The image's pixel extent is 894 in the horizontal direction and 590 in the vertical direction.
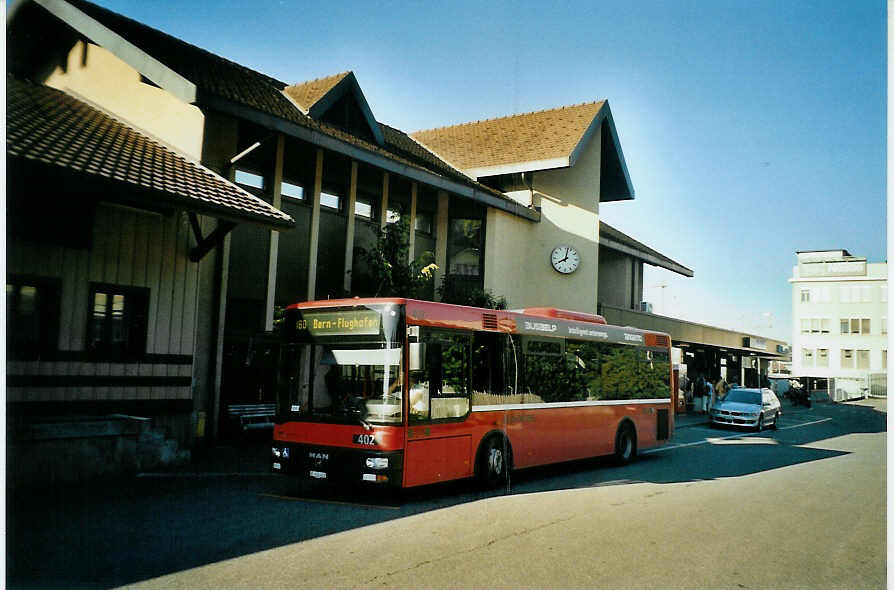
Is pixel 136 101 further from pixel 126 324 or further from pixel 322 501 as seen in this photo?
pixel 322 501

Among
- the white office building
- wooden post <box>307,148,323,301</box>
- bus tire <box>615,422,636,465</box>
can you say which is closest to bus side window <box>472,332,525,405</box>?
bus tire <box>615,422,636,465</box>

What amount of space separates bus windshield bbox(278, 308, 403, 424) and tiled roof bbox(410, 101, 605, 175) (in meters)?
13.7

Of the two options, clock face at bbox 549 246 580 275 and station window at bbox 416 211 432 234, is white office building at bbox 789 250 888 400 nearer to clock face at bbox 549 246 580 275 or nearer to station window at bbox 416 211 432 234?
clock face at bbox 549 246 580 275

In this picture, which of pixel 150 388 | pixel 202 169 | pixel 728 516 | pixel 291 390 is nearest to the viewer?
pixel 728 516

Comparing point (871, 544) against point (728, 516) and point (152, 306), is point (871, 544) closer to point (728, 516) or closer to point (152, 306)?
point (728, 516)

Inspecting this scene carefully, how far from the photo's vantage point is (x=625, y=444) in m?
14.7

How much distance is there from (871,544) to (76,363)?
10803 mm

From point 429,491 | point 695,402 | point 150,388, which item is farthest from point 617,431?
point 695,402

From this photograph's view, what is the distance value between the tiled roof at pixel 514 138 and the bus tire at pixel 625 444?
970cm

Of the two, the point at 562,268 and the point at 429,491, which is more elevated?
the point at 562,268

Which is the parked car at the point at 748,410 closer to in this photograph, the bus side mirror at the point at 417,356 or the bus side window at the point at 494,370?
the bus side window at the point at 494,370

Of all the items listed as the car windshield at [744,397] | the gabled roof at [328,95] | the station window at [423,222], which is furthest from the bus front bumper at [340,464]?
the car windshield at [744,397]

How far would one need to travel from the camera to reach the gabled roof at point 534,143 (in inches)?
877

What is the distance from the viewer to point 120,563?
6.11 metres
